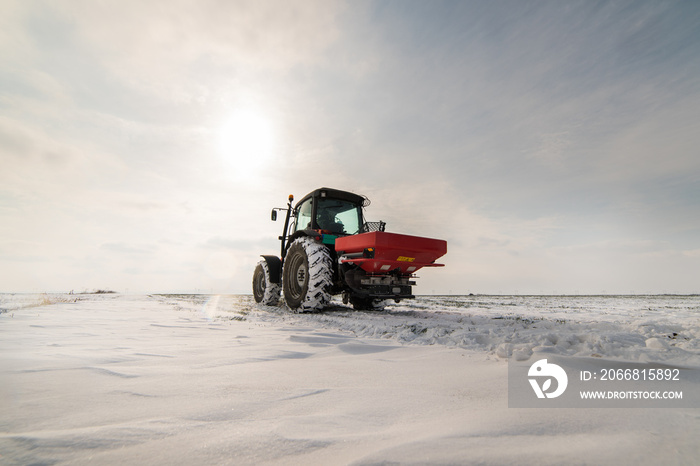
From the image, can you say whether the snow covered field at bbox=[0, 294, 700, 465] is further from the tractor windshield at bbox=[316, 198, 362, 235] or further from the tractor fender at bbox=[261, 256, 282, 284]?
the tractor fender at bbox=[261, 256, 282, 284]

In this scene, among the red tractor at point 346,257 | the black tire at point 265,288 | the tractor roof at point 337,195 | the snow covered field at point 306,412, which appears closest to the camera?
the snow covered field at point 306,412

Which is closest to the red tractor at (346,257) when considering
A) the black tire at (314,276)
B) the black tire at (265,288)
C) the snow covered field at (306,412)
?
the black tire at (314,276)

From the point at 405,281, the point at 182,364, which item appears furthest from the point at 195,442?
the point at 405,281

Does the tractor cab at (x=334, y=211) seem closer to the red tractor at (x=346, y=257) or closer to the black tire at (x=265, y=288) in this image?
the red tractor at (x=346, y=257)

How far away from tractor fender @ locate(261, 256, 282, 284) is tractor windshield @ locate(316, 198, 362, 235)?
204cm

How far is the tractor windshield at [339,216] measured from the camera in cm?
777

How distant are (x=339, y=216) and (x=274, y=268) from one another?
2435 mm

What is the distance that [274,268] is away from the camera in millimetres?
8703

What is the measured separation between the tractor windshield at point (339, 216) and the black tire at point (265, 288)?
234 centimetres

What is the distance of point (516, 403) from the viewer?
1.33 metres

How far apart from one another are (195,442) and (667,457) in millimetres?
1386

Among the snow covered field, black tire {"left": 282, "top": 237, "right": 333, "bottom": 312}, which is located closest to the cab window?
black tire {"left": 282, "top": 237, "right": 333, "bottom": 312}

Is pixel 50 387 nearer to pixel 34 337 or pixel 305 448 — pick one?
pixel 305 448

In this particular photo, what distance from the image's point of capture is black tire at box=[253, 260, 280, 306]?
28.7ft
